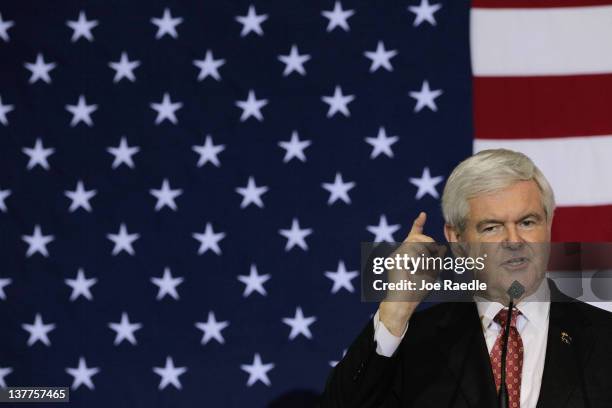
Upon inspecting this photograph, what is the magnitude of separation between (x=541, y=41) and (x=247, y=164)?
1.02m

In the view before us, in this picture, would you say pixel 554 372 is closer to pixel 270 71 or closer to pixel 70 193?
pixel 270 71

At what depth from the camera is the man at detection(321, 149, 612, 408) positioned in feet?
5.69

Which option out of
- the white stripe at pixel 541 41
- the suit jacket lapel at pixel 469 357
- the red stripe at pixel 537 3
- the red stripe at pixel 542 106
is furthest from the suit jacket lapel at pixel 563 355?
the red stripe at pixel 537 3

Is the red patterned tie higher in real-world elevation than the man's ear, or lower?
lower

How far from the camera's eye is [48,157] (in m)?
2.91

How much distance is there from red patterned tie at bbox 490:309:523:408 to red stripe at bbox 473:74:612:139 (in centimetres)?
107

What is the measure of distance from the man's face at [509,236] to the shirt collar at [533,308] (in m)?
0.03

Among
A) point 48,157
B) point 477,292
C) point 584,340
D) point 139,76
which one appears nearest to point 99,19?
point 139,76

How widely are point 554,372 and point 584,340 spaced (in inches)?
4.2

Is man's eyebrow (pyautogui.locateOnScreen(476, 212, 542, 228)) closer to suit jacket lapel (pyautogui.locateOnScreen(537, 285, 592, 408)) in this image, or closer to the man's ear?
the man's ear

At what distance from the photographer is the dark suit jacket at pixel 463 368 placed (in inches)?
67.9

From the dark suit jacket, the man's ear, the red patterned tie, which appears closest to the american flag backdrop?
the man's ear

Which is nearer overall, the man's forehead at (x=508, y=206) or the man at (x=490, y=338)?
the man at (x=490, y=338)

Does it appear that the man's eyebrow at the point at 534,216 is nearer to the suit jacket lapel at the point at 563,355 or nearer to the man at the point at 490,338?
the man at the point at 490,338
